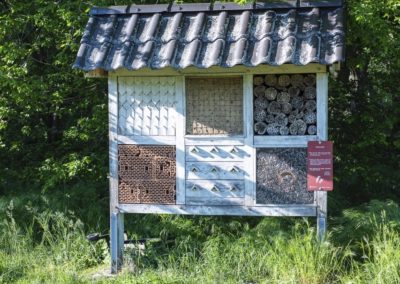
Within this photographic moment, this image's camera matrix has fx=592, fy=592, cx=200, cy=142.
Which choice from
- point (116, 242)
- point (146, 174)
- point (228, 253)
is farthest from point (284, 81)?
point (116, 242)

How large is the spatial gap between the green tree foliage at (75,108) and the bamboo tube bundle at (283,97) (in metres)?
2.35

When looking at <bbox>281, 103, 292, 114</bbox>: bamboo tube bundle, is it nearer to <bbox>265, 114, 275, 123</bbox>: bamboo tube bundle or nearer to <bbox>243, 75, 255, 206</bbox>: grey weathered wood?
<bbox>265, 114, 275, 123</bbox>: bamboo tube bundle

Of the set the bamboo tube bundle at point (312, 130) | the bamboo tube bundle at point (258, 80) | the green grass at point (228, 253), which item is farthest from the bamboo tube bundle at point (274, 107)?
the green grass at point (228, 253)

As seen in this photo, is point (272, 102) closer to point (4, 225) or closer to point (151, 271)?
point (151, 271)

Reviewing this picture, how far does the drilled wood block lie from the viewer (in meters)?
6.47

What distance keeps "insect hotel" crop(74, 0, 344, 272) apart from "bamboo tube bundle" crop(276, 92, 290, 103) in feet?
0.04

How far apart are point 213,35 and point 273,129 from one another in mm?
1224

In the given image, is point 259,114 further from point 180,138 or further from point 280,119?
point 180,138

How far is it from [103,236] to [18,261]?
1199mm

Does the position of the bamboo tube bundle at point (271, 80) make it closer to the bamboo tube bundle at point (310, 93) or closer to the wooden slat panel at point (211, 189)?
the bamboo tube bundle at point (310, 93)

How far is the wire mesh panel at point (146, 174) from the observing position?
6789mm

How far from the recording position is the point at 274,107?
6520mm

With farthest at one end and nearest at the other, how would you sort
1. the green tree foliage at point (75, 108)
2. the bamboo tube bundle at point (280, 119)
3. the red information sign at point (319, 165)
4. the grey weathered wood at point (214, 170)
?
the green tree foliage at point (75, 108) < the grey weathered wood at point (214, 170) < the bamboo tube bundle at point (280, 119) < the red information sign at point (319, 165)

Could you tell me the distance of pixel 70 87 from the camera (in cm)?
956
